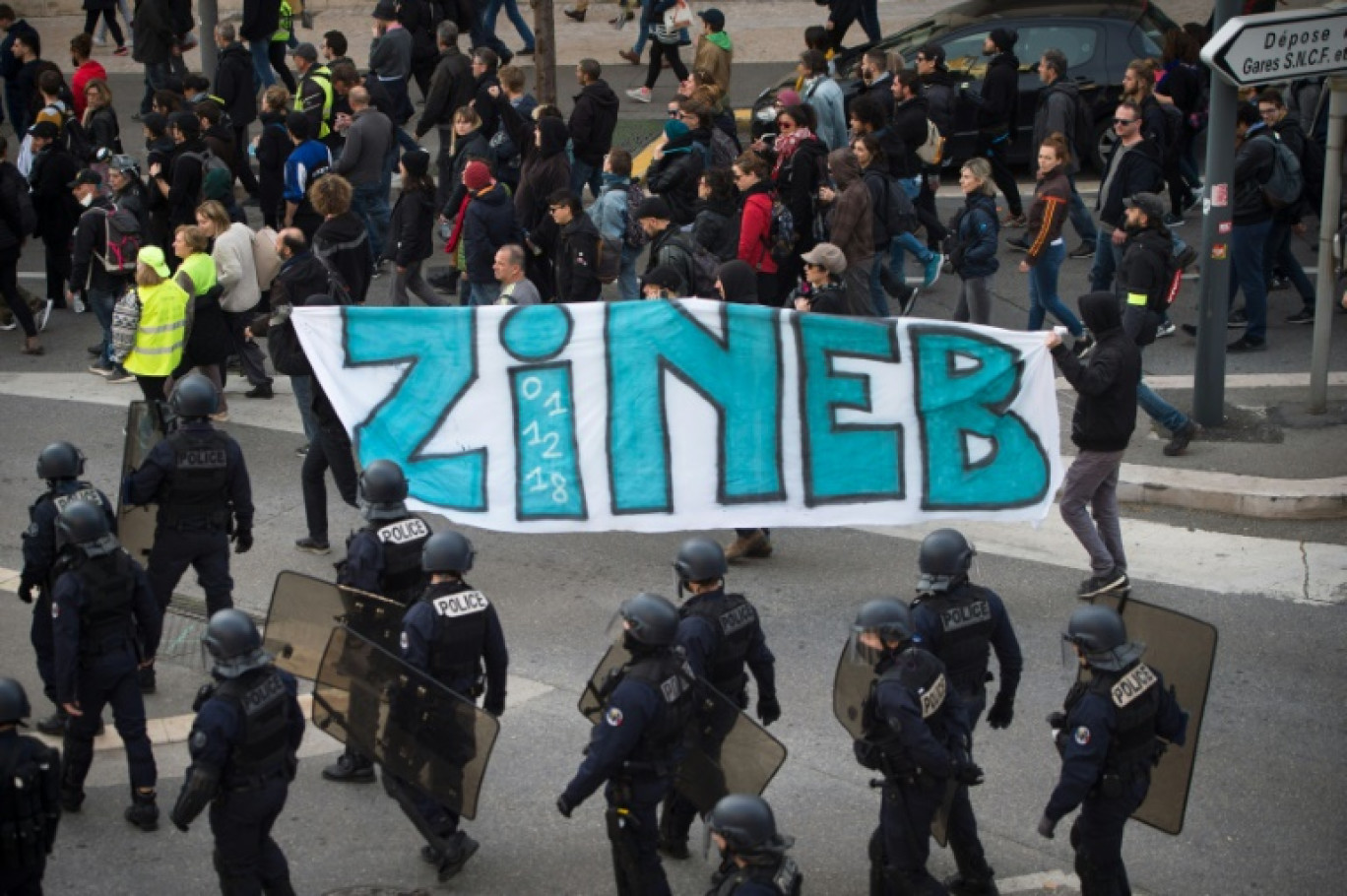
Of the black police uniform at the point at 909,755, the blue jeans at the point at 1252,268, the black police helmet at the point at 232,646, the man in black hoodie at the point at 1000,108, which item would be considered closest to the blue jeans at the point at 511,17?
the man in black hoodie at the point at 1000,108

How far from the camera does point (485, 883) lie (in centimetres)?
732

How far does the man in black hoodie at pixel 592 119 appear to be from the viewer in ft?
50.4

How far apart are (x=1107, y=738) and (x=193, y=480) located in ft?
14.6

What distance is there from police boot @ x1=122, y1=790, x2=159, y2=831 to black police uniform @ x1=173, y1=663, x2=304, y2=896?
0.95 meters

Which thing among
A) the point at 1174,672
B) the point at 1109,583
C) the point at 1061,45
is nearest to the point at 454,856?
the point at 1174,672

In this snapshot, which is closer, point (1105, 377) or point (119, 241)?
point (1105, 377)

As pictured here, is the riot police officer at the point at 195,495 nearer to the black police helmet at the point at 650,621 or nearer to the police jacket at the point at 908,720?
the black police helmet at the point at 650,621

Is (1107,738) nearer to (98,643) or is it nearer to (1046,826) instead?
(1046,826)

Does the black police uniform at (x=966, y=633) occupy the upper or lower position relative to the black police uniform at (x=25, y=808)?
upper

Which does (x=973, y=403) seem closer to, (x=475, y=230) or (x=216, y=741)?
(x=475, y=230)

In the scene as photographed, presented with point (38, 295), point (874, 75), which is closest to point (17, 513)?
point (38, 295)

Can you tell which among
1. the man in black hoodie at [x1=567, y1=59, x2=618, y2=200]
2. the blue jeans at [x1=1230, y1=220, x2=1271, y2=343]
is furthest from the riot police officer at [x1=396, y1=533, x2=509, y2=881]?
the man in black hoodie at [x1=567, y1=59, x2=618, y2=200]

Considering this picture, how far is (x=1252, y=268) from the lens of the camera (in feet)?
43.7

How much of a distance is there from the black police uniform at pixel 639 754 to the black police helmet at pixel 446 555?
84cm
